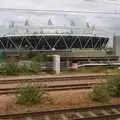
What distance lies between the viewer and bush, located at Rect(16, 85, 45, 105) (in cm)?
1608

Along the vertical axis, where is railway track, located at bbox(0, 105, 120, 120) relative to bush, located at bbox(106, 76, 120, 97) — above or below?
below

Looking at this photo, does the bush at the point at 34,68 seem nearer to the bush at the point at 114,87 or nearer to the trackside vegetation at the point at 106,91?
the trackside vegetation at the point at 106,91

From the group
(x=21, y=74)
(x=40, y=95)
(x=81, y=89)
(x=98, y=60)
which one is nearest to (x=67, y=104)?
(x=40, y=95)

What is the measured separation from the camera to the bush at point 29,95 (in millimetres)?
16078

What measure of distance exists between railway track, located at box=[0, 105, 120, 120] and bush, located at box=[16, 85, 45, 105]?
9.03 feet

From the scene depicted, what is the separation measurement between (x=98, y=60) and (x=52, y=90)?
25740 mm

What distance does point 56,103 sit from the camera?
16.4 m

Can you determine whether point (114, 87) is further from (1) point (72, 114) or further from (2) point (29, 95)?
(1) point (72, 114)

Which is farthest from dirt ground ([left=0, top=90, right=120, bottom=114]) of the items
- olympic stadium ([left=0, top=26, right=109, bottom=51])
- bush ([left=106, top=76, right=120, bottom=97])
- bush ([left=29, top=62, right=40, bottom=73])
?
olympic stadium ([left=0, top=26, right=109, bottom=51])

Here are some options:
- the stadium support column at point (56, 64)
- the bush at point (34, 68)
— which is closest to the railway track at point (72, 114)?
the stadium support column at point (56, 64)

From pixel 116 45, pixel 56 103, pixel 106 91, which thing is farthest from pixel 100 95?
pixel 116 45

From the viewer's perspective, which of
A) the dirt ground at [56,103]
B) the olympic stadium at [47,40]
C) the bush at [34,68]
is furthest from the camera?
the olympic stadium at [47,40]

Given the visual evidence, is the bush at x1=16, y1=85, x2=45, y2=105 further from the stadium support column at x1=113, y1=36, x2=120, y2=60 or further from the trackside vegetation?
the stadium support column at x1=113, y1=36, x2=120, y2=60

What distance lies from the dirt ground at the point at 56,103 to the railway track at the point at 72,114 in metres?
0.98
